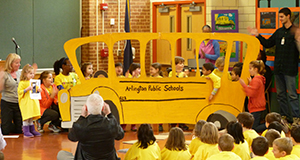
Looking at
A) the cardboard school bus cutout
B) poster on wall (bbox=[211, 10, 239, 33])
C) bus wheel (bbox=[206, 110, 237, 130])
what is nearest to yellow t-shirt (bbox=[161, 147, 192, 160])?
the cardboard school bus cutout

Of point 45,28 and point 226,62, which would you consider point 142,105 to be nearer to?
point 226,62

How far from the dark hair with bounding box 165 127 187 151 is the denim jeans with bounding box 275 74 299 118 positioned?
3.87 meters

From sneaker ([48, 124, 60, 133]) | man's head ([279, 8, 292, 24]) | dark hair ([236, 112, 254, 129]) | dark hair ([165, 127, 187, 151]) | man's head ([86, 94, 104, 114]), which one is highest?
man's head ([279, 8, 292, 24])

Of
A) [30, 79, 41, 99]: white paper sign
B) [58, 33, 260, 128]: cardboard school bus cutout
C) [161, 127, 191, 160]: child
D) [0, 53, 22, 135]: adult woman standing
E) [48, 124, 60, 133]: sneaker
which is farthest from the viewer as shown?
[48, 124, 60, 133]: sneaker

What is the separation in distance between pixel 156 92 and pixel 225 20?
12.9 feet

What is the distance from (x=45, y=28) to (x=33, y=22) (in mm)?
360

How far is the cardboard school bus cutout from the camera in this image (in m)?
7.29

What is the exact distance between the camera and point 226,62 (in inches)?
290

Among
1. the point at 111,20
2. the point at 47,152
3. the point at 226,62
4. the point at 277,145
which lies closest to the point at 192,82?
the point at 226,62

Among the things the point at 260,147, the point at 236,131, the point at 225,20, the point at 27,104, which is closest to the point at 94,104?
the point at 236,131

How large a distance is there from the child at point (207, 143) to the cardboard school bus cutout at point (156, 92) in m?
2.44

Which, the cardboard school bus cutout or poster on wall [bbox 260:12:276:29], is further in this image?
poster on wall [bbox 260:12:276:29]

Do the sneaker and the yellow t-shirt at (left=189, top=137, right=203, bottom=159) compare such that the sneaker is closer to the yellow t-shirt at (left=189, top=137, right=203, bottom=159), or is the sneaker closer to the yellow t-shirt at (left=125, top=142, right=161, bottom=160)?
the yellow t-shirt at (left=125, top=142, right=161, bottom=160)

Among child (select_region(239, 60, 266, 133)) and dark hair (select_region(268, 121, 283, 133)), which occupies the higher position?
child (select_region(239, 60, 266, 133))
